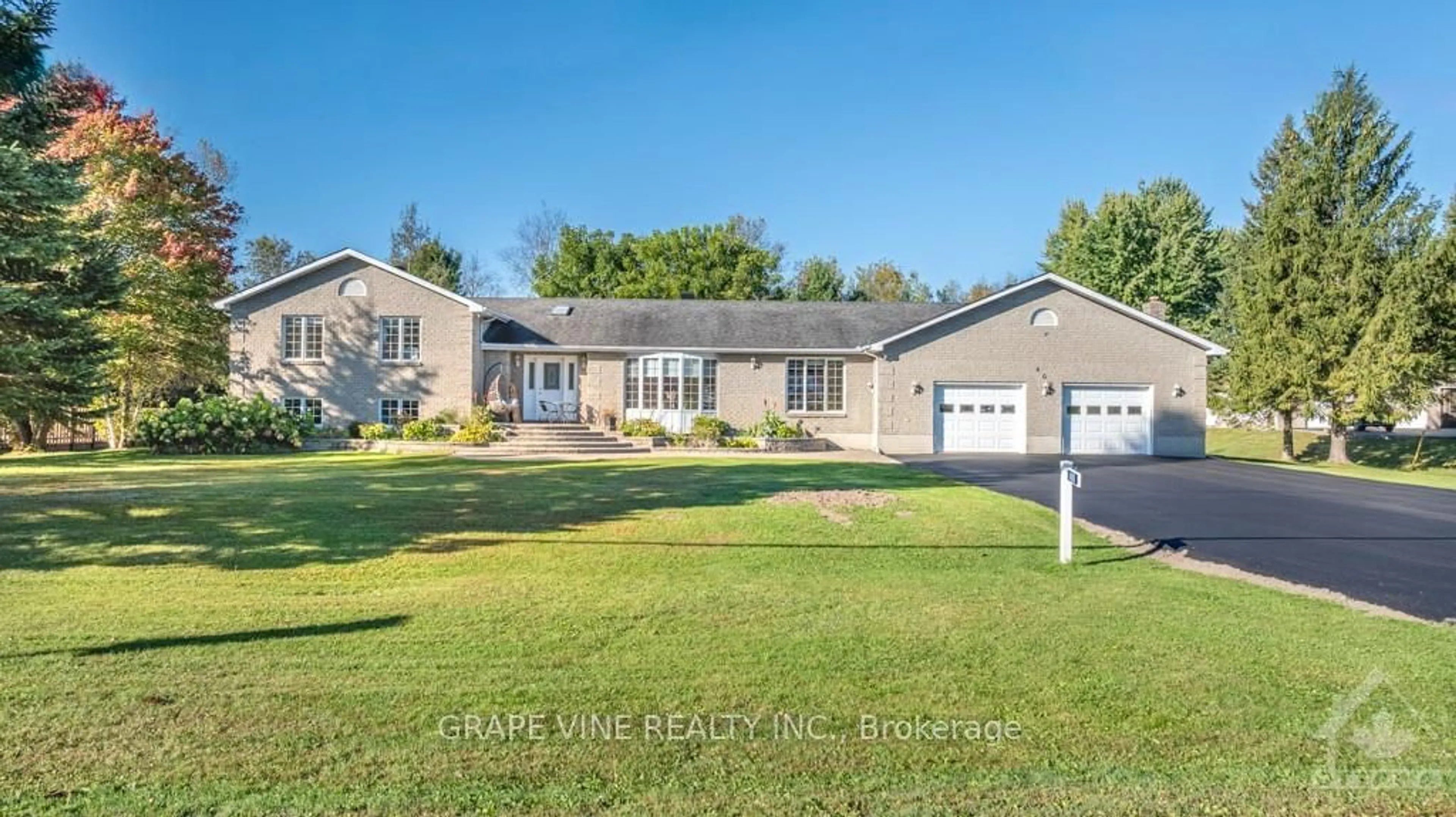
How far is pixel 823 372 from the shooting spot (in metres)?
26.2

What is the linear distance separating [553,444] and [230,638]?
16977mm

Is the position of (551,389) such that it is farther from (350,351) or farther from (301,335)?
(301,335)

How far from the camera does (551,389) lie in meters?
26.7

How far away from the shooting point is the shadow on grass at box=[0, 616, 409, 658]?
520 cm

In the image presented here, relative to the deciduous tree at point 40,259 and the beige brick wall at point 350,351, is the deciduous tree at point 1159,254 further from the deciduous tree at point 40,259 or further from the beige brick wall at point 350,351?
the deciduous tree at point 40,259

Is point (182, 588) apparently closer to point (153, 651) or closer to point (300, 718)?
point (153, 651)

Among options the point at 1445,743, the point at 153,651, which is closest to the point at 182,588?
the point at 153,651

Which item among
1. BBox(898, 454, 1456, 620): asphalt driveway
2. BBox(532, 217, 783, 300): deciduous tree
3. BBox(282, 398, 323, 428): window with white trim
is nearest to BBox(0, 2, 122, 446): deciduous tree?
BBox(898, 454, 1456, 620): asphalt driveway

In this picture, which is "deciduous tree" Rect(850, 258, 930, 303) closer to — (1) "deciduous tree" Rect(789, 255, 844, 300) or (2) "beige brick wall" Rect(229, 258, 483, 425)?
(1) "deciduous tree" Rect(789, 255, 844, 300)

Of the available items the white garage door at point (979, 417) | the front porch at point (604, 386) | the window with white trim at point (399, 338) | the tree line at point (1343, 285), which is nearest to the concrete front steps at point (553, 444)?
the front porch at point (604, 386)

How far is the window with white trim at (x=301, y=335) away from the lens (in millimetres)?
25094

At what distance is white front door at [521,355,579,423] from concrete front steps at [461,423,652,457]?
7.48ft

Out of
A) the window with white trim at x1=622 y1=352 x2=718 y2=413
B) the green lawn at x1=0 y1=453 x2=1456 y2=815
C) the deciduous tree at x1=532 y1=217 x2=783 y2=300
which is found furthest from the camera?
the deciduous tree at x1=532 y1=217 x2=783 y2=300

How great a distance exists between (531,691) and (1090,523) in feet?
27.9
